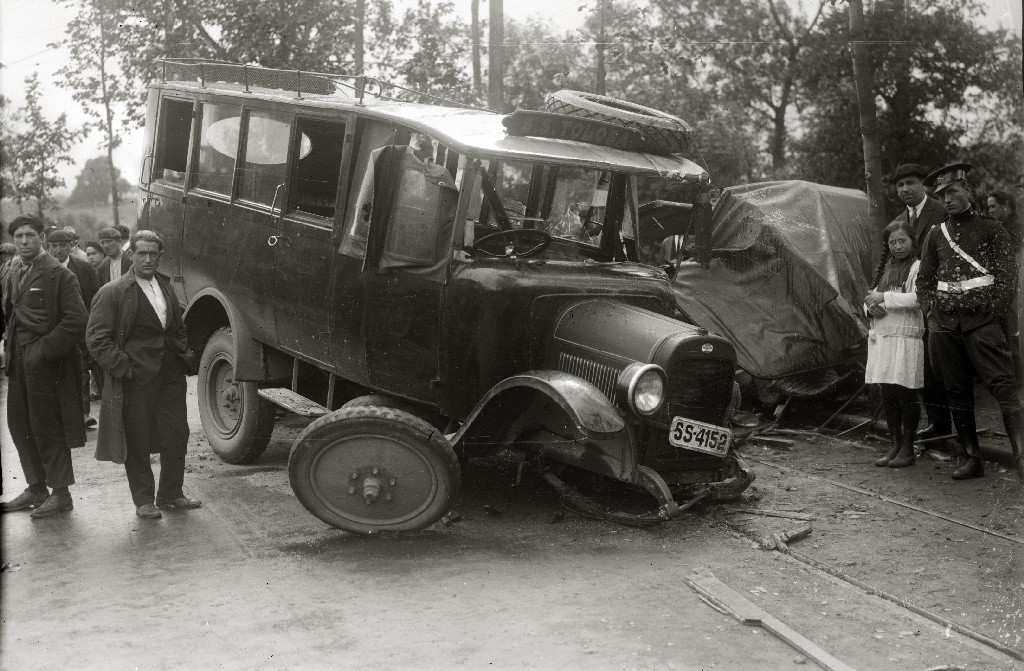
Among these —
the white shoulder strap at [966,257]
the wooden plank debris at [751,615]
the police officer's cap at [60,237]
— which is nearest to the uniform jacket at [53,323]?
the police officer's cap at [60,237]

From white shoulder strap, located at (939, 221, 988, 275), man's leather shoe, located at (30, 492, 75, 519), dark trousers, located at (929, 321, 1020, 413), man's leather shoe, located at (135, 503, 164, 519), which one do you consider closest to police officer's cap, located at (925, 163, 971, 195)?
white shoulder strap, located at (939, 221, 988, 275)

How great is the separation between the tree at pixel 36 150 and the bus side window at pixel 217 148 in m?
14.5

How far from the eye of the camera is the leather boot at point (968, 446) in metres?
6.91

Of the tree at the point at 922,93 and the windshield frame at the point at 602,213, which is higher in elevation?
the tree at the point at 922,93

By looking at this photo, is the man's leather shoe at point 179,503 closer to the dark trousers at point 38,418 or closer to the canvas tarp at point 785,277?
the dark trousers at point 38,418

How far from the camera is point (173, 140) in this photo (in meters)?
8.38

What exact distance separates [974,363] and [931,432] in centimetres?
112

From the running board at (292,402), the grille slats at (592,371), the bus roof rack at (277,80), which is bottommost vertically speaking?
the running board at (292,402)

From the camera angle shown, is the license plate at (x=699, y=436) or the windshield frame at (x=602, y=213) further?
the windshield frame at (x=602, y=213)

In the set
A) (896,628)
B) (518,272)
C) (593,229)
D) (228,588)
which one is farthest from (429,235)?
(896,628)

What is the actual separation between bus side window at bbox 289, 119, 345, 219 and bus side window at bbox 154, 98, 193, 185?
1.66 meters

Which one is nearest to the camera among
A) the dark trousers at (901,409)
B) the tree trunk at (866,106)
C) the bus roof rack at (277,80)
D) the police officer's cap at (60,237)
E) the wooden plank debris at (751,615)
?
the wooden plank debris at (751,615)

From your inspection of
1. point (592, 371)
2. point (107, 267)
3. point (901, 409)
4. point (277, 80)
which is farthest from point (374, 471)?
point (107, 267)

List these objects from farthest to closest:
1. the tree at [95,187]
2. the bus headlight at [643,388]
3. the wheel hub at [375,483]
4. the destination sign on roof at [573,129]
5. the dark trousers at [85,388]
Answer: the tree at [95,187] < the dark trousers at [85,388] < the destination sign on roof at [573,129] < the wheel hub at [375,483] < the bus headlight at [643,388]
